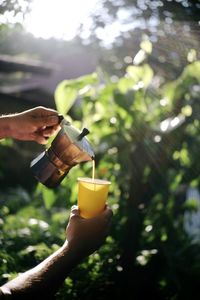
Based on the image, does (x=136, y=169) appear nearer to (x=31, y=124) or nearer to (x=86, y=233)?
(x=31, y=124)

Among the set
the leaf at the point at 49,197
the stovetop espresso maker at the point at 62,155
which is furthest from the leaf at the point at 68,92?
the stovetop espresso maker at the point at 62,155

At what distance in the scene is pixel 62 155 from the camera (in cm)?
214

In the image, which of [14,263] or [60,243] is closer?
[14,263]

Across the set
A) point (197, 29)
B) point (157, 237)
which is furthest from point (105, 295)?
point (197, 29)

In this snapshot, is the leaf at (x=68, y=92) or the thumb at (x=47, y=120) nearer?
the thumb at (x=47, y=120)

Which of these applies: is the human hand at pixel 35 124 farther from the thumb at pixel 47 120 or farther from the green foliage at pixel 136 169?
the green foliage at pixel 136 169

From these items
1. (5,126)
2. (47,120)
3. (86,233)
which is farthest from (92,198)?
(5,126)

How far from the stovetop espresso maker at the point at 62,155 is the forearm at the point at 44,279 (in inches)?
19.9

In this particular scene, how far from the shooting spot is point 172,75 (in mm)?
6777

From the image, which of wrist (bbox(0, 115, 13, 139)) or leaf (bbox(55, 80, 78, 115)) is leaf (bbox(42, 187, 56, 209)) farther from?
wrist (bbox(0, 115, 13, 139))

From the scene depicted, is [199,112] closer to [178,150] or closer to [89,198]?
[178,150]

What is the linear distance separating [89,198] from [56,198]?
4.93 ft

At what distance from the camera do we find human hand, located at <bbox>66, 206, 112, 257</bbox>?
5.80ft

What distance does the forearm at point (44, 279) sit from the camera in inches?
65.1
